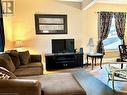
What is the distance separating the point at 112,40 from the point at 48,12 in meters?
3.07

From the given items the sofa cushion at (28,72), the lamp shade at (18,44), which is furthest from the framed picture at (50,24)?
the sofa cushion at (28,72)

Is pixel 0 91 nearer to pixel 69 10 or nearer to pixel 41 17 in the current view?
pixel 41 17

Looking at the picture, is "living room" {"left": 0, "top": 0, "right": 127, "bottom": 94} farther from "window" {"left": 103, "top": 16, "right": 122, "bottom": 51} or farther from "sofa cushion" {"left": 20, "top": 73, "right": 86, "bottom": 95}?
"sofa cushion" {"left": 20, "top": 73, "right": 86, "bottom": 95}

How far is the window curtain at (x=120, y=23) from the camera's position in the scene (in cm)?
727

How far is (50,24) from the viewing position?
6.56 meters

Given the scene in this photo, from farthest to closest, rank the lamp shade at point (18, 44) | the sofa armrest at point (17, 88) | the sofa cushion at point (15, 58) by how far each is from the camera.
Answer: the lamp shade at point (18, 44)
the sofa cushion at point (15, 58)
the sofa armrest at point (17, 88)

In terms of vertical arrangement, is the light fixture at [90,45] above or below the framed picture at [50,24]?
below

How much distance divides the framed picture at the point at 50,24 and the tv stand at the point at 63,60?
989mm

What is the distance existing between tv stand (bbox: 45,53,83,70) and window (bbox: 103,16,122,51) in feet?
5.42

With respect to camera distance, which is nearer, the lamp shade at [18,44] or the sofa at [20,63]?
the sofa at [20,63]

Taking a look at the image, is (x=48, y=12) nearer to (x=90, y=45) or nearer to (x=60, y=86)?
(x=90, y=45)

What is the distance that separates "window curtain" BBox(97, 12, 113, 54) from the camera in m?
7.12

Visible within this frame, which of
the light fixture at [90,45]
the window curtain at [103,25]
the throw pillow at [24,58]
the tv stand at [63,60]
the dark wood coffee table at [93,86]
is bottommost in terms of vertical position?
the dark wood coffee table at [93,86]

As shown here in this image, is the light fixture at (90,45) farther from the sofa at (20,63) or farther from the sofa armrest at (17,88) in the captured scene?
the sofa armrest at (17,88)
